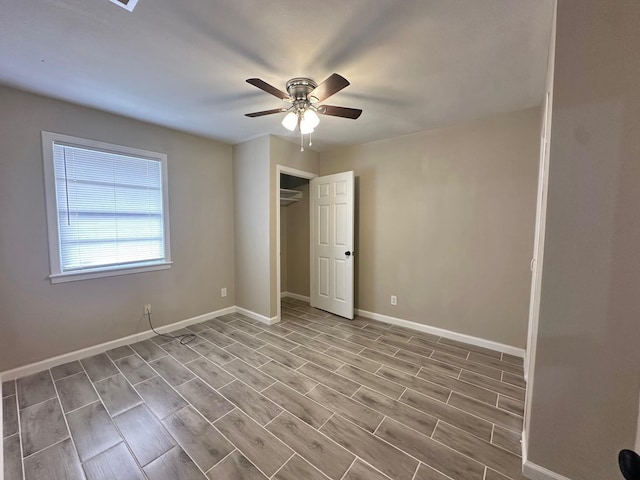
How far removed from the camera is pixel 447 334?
3076 millimetres

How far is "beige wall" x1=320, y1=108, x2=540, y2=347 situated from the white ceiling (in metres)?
0.47

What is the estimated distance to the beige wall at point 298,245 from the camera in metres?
4.55

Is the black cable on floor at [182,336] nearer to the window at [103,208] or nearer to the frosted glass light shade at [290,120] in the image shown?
the window at [103,208]

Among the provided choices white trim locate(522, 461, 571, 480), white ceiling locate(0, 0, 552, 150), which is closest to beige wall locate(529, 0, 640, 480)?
white trim locate(522, 461, 571, 480)

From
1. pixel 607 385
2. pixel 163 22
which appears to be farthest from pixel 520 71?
pixel 163 22

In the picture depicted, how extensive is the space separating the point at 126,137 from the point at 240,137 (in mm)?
1256

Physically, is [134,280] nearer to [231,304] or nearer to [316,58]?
[231,304]

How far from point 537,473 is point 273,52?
9.59 ft

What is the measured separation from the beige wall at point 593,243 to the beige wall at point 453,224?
5.16 ft

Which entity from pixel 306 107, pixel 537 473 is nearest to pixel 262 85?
pixel 306 107

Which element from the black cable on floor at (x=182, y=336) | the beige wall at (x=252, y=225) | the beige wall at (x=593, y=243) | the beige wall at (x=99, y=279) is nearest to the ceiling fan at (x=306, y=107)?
the beige wall at (x=593, y=243)

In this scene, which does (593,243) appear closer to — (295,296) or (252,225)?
(252,225)

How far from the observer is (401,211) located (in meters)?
3.36

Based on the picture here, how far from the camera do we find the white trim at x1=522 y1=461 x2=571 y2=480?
1.35m
